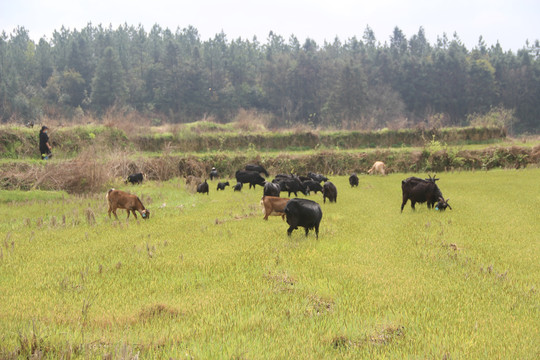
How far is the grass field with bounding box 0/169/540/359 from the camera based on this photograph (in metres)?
4.43

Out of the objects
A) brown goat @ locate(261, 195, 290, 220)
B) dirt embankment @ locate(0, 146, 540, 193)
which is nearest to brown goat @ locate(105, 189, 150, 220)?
brown goat @ locate(261, 195, 290, 220)

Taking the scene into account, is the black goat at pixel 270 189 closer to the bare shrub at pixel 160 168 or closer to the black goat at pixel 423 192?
the black goat at pixel 423 192

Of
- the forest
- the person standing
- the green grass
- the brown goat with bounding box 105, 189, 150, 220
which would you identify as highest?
the forest

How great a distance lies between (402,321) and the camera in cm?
506

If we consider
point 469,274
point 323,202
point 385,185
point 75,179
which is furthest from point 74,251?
point 385,185

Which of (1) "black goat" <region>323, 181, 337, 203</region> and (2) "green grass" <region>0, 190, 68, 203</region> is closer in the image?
(1) "black goat" <region>323, 181, 337, 203</region>

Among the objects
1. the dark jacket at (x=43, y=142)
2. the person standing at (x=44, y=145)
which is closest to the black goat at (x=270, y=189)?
the person standing at (x=44, y=145)

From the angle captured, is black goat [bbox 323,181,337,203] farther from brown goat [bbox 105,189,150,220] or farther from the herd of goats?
brown goat [bbox 105,189,150,220]

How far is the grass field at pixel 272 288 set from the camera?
4426 mm

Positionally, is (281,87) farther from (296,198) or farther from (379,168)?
(296,198)

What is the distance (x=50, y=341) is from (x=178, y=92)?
87.3 metres

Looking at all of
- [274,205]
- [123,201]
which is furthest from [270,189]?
[123,201]

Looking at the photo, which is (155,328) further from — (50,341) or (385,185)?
(385,185)

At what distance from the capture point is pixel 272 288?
623cm
